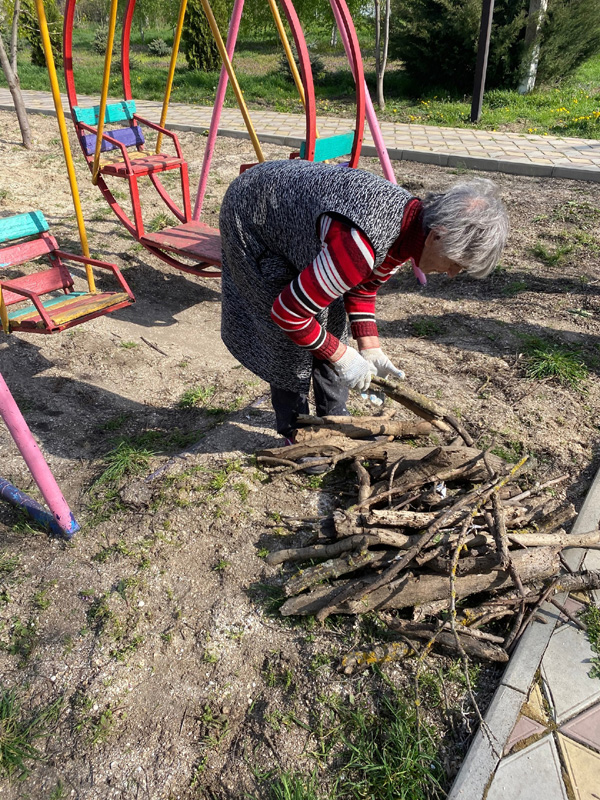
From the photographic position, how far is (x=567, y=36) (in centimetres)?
1116

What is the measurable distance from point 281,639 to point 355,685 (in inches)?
11.8

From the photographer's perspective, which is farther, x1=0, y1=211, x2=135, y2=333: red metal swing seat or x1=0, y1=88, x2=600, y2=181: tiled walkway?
x1=0, y1=88, x2=600, y2=181: tiled walkway

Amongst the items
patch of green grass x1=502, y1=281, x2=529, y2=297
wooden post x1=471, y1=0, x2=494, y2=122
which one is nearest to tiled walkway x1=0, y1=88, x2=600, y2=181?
wooden post x1=471, y1=0, x2=494, y2=122

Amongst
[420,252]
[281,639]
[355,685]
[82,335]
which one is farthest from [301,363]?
[82,335]

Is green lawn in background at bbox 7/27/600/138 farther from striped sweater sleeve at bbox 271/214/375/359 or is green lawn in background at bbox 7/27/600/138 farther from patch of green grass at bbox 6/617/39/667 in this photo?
patch of green grass at bbox 6/617/39/667

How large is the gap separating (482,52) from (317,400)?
8068 mm

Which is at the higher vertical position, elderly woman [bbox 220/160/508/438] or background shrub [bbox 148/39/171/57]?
background shrub [bbox 148/39/171/57]

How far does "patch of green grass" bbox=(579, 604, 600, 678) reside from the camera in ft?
6.46

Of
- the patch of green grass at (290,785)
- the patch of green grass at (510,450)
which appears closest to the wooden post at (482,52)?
the patch of green grass at (510,450)

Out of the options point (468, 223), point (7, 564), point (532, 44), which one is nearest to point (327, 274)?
point (468, 223)

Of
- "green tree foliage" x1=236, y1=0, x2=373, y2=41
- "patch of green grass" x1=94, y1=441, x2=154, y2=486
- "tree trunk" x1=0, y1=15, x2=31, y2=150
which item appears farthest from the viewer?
"green tree foliage" x1=236, y1=0, x2=373, y2=41

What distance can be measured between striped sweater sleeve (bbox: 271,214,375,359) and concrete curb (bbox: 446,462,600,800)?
131cm

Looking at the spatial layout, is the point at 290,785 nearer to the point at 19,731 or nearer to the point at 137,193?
the point at 19,731

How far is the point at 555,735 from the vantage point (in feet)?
5.87
